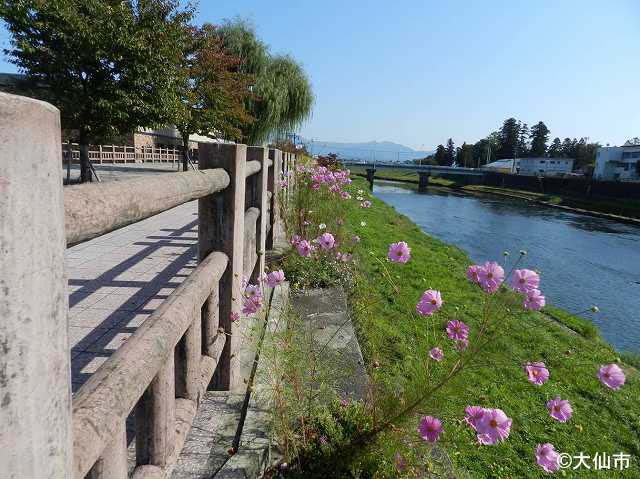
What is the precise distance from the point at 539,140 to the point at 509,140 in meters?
7.27

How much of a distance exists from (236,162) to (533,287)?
52.7 inches

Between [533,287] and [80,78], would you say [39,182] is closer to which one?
[533,287]

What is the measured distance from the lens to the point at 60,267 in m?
0.56

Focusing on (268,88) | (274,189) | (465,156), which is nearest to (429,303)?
(274,189)

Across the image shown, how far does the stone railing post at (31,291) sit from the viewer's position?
0.45m

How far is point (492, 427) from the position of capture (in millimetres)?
1608

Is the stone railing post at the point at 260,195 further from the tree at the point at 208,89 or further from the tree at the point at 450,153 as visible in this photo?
the tree at the point at 450,153

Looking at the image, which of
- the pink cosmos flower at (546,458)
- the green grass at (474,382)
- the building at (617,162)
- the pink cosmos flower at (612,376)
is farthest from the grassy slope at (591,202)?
the pink cosmos flower at (546,458)

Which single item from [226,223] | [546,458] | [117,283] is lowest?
[117,283]

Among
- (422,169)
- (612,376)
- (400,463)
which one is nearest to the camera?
(612,376)

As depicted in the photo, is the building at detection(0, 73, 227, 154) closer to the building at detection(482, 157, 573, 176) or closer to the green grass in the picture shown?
the green grass

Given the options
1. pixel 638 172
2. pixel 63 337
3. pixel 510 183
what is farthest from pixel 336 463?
pixel 638 172

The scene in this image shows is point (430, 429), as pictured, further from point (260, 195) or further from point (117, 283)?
Result: point (117, 283)

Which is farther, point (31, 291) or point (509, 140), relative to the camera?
point (509, 140)
